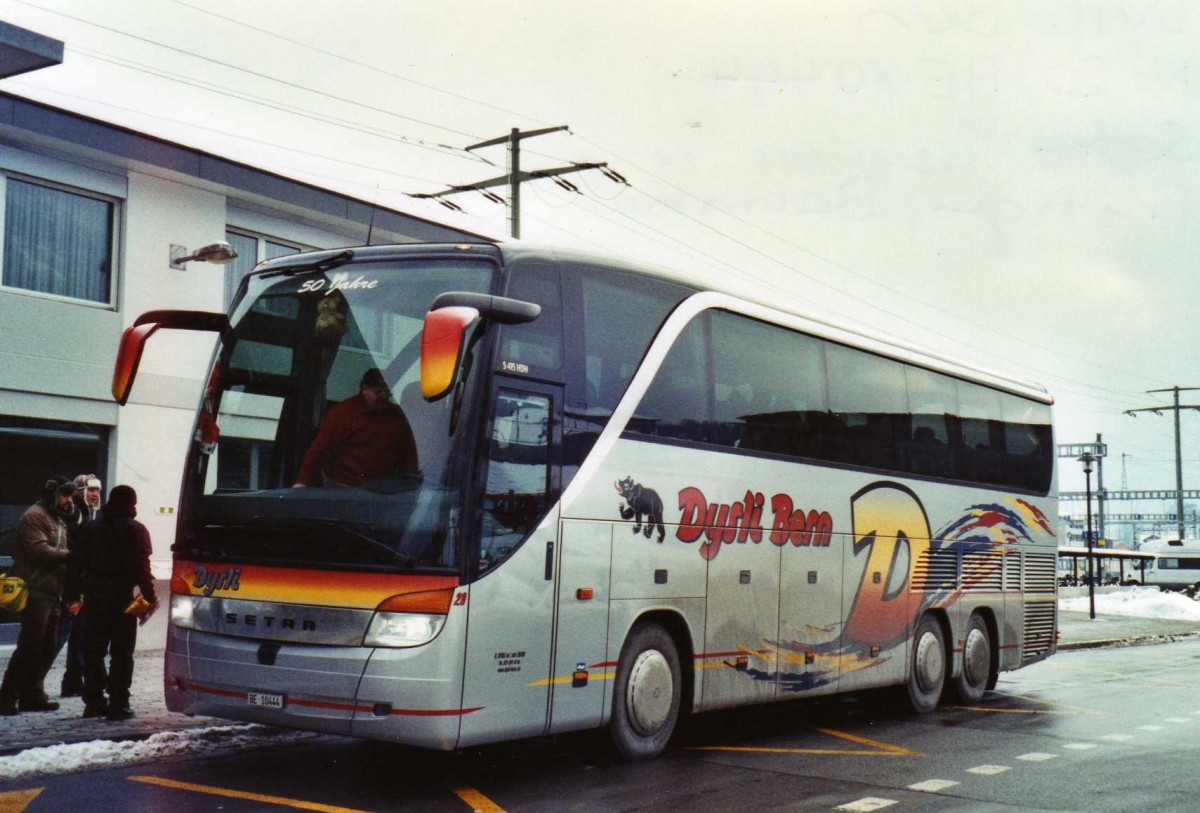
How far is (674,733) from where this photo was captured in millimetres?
11617

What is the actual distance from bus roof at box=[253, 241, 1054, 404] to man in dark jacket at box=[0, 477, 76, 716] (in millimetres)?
3541

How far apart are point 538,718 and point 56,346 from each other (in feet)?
34.6

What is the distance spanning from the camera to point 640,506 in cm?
962

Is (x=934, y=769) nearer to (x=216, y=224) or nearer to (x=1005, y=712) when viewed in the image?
(x=1005, y=712)

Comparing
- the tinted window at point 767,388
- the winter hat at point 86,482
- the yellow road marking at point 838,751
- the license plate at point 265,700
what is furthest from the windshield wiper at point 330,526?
the winter hat at point 86,482

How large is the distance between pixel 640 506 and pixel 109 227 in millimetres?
10862

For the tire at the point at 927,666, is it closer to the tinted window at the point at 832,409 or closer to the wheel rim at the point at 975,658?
the wheel rim at the point at 975,658

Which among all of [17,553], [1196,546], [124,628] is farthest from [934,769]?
[1196,546]

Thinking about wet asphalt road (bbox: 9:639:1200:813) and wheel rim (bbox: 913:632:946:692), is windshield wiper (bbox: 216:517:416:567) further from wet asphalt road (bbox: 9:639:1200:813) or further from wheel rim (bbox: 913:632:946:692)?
wheel rim (bbox: 913:632:946:692)

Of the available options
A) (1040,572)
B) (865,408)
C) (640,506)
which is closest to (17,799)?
(640,506)

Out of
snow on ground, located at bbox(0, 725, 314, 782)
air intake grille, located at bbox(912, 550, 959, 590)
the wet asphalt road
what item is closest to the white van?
air intake grille, located at bbox(912, 550, 959, 590)

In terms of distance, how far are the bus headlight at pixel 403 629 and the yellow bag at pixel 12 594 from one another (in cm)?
436

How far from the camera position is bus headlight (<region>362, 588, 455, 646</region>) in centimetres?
786

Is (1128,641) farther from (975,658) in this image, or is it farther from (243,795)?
(243,795)
